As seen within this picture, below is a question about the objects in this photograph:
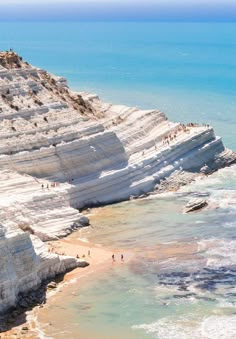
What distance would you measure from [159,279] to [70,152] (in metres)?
16.5

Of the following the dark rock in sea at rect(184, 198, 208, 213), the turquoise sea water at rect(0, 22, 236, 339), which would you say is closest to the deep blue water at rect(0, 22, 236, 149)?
the turquoise sea water at rect(0, 22, 236, 339)

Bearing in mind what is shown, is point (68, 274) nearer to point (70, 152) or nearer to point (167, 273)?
point (167, 273)

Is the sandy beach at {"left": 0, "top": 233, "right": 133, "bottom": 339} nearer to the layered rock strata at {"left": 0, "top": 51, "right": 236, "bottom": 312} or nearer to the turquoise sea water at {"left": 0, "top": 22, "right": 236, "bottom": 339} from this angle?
the turquoise sea water at {"left": 0, "top": 22, "right": 236, "bottom": 339}

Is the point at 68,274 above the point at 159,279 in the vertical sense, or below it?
above

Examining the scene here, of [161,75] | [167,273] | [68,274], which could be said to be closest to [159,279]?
[167,273]

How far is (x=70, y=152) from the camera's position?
6059 cm

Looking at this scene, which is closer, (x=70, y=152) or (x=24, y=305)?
(x=24, y=305)

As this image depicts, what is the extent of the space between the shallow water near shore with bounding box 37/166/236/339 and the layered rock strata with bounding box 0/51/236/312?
1936 millimetres

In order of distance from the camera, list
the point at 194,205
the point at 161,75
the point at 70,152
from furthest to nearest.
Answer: the point at 161,75 < the point at 70,152 < the point at 194,205

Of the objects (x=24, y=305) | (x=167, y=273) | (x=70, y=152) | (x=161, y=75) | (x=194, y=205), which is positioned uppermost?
(x=161, y=75)

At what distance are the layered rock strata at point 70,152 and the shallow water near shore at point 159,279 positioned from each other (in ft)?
6.35

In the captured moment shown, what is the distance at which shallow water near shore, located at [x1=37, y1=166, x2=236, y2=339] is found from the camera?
40812 millimetres

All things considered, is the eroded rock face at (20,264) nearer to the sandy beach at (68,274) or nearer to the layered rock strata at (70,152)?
the sandy beach at (68,274)

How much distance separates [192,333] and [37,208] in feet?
55.5
